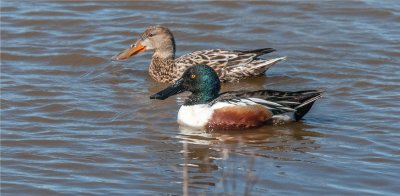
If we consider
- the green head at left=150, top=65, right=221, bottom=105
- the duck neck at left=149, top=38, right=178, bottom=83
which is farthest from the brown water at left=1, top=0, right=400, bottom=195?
the green head at left=150, top=65, right=221, bottom=105

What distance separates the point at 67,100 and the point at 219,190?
3.67m

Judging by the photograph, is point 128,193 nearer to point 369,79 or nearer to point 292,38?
point 369,79

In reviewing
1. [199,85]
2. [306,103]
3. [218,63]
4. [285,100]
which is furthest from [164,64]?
[306,103]

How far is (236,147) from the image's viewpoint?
950cm

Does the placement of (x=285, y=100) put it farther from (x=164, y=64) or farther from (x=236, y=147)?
(x=164, y=64)

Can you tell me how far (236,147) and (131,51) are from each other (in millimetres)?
3783

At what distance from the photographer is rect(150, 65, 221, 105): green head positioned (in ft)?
34.2

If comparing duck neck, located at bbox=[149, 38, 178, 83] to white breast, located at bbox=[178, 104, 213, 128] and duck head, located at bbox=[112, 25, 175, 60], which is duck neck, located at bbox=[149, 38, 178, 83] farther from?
white breast, located at bbox=[178, 104, 213, 128]

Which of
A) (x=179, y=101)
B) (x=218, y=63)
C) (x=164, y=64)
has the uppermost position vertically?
(x=218, y=63)

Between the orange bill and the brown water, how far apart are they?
0.52 feet

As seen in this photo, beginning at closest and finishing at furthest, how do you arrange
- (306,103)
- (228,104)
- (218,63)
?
(228,104)
(306,103)
(218,63)

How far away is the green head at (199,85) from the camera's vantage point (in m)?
10.4

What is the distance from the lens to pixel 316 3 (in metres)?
15.2

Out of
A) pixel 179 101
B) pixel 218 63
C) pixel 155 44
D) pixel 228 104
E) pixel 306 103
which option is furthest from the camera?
pixel 155 44
